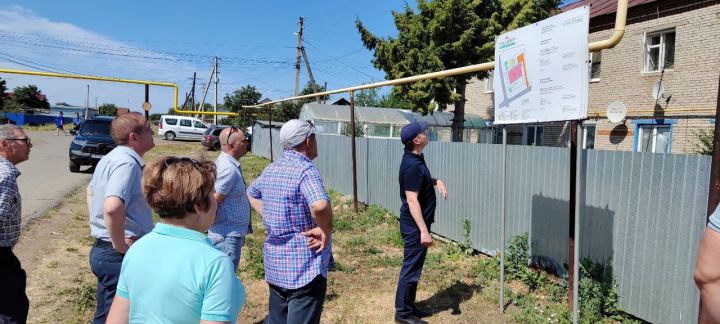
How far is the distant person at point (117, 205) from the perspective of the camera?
8.28ft

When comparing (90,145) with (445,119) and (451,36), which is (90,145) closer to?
(451,36)

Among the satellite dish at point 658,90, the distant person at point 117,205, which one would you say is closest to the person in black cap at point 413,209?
the distant person at point 117,205

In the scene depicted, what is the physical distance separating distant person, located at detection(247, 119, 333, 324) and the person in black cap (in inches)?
51.6

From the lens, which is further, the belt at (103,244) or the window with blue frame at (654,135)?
the window with blue frame at (654,135)

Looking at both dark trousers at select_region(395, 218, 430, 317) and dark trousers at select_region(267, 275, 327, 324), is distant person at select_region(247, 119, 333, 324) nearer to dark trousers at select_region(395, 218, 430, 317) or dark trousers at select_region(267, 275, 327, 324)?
dark trousers at select_region(267, 275, 327, 324)

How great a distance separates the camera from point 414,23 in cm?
1880

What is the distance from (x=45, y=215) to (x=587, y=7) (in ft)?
28.9

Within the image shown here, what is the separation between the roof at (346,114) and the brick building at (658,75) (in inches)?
347

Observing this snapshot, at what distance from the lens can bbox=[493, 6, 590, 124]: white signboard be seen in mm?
3059

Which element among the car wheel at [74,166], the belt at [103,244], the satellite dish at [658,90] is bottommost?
the car wheel at [74,166]

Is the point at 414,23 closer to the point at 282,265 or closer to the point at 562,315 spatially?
the point at 562,315

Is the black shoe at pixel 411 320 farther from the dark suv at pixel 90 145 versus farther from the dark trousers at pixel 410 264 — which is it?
the dark suv at pixel 90 145

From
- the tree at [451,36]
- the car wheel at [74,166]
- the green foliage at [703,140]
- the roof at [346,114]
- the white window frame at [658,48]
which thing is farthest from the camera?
the roof at [346,114]

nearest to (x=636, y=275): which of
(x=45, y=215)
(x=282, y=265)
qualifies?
(x=282, y=265)
